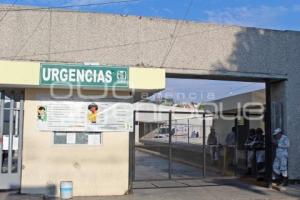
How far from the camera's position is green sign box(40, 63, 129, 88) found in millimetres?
11945

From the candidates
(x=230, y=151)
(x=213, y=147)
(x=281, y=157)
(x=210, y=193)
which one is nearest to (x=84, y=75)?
(x=210, y=193)

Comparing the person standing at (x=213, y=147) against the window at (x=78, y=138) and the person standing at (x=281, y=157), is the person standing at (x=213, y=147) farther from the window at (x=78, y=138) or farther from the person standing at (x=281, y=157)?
the window at (x=78, y=138)

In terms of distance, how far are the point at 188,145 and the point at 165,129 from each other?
1597 millimetres

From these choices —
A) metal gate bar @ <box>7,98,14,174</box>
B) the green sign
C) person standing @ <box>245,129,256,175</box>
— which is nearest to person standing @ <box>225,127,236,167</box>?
person standing @ <box>245,129,256,175</box>

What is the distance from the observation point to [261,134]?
16.9m

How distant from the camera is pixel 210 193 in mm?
13594

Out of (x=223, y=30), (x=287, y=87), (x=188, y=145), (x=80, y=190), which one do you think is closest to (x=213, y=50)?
(x=223, y=30)

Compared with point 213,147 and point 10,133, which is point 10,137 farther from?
point 213,147

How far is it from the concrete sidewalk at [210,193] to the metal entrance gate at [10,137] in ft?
1.84

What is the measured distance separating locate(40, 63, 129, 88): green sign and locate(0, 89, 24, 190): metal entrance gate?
4.50 feet

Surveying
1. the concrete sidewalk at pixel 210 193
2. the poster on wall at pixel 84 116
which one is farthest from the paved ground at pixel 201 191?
the poster on wall at pixel 84 116

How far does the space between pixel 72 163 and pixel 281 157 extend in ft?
19.9

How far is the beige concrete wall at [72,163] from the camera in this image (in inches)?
495

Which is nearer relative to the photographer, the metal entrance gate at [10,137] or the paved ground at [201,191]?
the metal entrance gate at [10,137]
